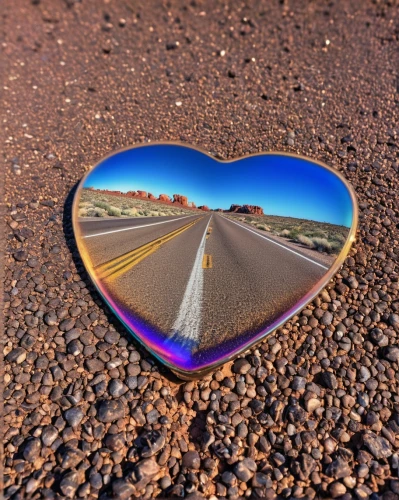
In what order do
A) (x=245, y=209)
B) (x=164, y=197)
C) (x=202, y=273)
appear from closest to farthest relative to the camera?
1. (x=202, y=273)
2. (x=245, y=209)
3. (x=164, y=197)

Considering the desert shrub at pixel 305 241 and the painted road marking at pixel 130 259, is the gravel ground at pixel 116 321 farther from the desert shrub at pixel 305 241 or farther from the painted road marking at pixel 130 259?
the desert shrub at pixel 305 241

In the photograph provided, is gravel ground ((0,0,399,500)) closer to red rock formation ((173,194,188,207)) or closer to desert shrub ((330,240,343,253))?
desert shrub ((330,240,343,253))

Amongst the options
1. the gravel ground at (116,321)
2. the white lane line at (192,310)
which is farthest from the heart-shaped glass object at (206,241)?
the gravel ground at (116,321)

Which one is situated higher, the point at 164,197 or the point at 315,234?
the point at 164,197

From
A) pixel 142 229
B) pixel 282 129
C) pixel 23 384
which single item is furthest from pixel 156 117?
pixel 23 384

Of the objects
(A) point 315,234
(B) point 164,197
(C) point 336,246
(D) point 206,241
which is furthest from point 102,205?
(C) point 336,246

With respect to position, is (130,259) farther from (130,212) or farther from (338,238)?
(338,238)

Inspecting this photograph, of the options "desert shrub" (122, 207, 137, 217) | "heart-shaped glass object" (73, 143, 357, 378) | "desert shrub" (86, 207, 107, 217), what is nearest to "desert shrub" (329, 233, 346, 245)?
"heart-shaped glass object" (73, 143, 357, 378)
